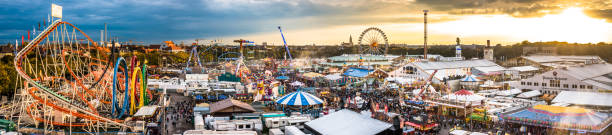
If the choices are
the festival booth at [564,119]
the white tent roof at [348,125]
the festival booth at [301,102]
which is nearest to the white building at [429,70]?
the festival booth at [301,102]

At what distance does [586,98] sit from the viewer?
25969 mm

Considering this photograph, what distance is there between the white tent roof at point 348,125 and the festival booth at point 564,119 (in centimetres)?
771

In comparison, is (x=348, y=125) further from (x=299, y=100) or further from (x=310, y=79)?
(x=310, y=79)

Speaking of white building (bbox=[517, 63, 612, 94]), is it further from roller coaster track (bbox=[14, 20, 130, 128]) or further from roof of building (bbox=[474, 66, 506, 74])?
roller coaster track (bbox=[14, 20, 130, 128])

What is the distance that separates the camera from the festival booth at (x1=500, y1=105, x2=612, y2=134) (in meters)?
18.3

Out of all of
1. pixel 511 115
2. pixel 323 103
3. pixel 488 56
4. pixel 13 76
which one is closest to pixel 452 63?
pixel 488 56

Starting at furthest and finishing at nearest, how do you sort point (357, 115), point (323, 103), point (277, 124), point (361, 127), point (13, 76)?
point (13, 76)
point (323, 103)
point (277, 124)
point (357, 115)
point (361, 127)

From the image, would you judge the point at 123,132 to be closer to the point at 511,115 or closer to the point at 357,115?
the point at 357,115

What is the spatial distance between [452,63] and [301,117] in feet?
133

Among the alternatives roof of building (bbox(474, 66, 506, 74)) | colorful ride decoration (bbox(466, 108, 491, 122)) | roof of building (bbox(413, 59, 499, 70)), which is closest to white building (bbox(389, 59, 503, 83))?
roof of building (bbox(413, 59, 499, 70))

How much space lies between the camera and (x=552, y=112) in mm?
19641

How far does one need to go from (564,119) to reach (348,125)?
10.1m

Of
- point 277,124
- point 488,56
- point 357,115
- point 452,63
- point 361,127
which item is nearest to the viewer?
point 361,127

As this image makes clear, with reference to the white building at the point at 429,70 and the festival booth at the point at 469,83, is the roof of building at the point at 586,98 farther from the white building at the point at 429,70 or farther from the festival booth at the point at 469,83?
the white building at the point at 429,70
